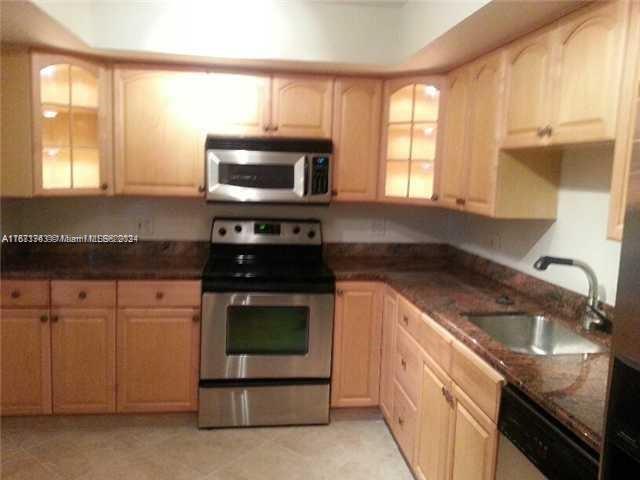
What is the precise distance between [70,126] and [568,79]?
259 centimetres

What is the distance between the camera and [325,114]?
10.3 ft

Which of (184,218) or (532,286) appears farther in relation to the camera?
(184,218)

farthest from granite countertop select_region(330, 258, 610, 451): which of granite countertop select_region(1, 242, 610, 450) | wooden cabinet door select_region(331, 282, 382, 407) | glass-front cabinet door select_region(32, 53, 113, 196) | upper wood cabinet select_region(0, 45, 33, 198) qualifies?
upper wood cabinet select_region(0, 45, 33, 198)

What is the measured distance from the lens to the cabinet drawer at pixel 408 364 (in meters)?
2.43

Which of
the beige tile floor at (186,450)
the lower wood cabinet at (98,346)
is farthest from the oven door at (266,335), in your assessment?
the beige tile floor at (186,450)

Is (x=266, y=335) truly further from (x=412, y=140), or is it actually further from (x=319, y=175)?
(x=412, y=140)

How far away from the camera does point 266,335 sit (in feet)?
9.66

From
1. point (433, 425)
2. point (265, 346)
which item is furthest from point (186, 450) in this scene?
point (433, 425)

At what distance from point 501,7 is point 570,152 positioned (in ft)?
2.68

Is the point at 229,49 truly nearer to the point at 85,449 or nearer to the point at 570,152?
the point at 570,152

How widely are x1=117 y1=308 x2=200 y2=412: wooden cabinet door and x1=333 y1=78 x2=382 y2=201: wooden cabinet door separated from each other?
125 centimetres

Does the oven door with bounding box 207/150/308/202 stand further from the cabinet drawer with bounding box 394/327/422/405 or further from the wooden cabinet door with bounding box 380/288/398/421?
the cabinet drawer with bounding box 394/327/422/405

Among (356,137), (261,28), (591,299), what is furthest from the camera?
(356,137)

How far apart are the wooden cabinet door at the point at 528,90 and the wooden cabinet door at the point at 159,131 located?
5.83 feet
